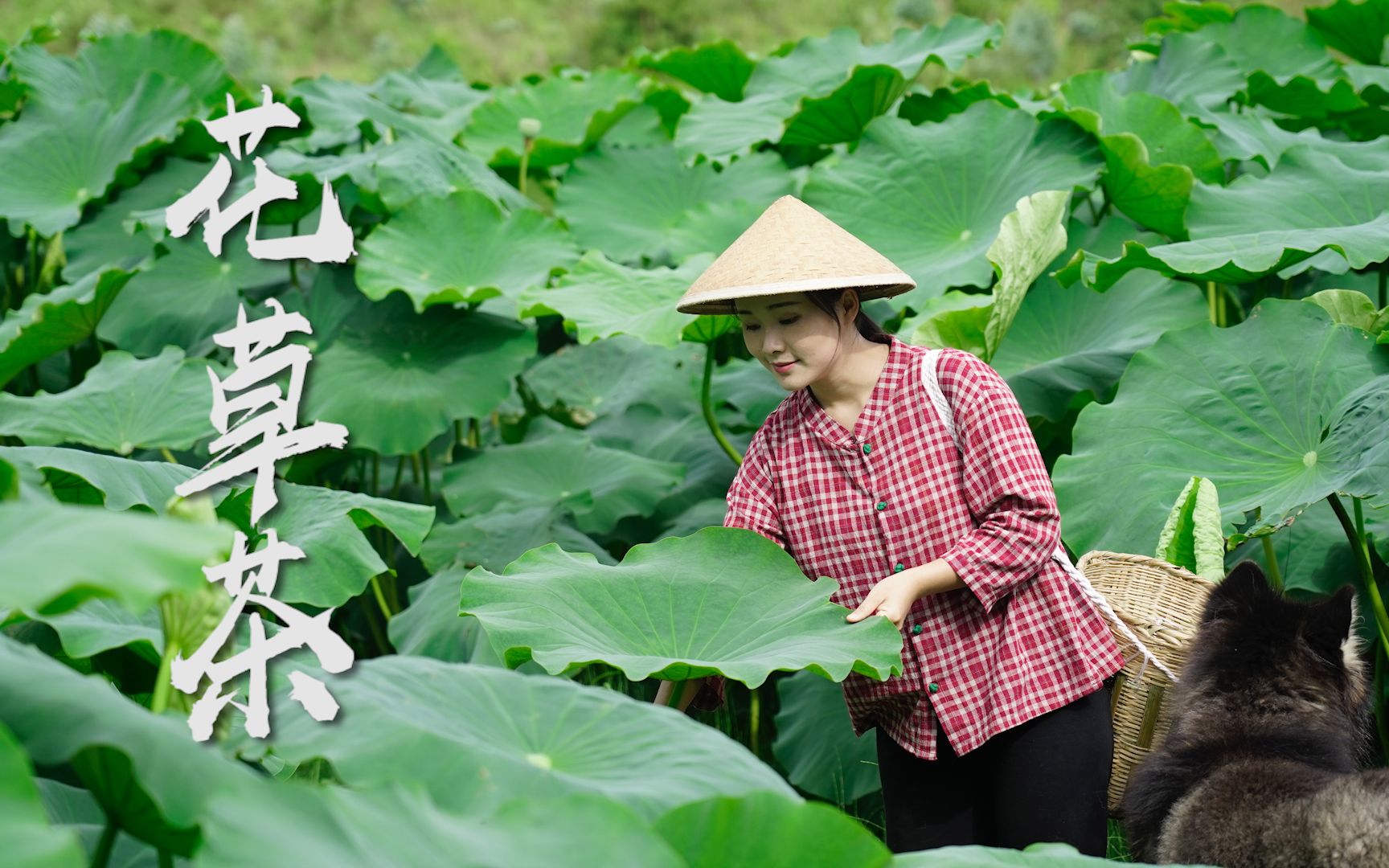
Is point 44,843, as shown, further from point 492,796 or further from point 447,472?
point 447,472

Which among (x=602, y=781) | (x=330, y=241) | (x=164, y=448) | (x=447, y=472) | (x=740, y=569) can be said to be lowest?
(x=447, y=472)

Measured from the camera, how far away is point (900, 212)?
370 cm

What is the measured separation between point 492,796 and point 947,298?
6.76ft

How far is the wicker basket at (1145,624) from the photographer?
2256 millimetres

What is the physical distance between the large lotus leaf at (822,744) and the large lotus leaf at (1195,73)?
2.21 meters

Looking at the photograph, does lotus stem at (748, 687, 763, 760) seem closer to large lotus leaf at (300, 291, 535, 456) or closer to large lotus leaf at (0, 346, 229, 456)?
large lotus leaf at (300, 291, 535, 456)

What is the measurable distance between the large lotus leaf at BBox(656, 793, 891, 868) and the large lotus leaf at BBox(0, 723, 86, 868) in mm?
504

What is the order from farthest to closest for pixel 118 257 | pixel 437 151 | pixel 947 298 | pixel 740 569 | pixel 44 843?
pixel 118 257 → pixel 437 151 → pixel 947 298 → pixel 740 569 → pixel 44 843

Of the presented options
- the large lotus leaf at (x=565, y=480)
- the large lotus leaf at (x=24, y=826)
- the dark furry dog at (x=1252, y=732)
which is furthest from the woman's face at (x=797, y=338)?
the large lotus leaf at (x=565, y=480)

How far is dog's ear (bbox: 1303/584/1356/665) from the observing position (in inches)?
80.4

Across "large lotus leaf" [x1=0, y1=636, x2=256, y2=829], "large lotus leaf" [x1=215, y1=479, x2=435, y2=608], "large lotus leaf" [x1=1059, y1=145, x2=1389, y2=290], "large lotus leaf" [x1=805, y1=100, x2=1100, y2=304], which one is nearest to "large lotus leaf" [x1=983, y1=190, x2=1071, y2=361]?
"large lotus leaf" [x1=1059, y1=145, x2=1389, y2=290]

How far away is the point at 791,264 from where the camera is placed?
6.97 ft

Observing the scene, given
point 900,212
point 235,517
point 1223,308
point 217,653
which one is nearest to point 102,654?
point 235,517

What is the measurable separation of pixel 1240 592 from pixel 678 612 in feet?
2.82
